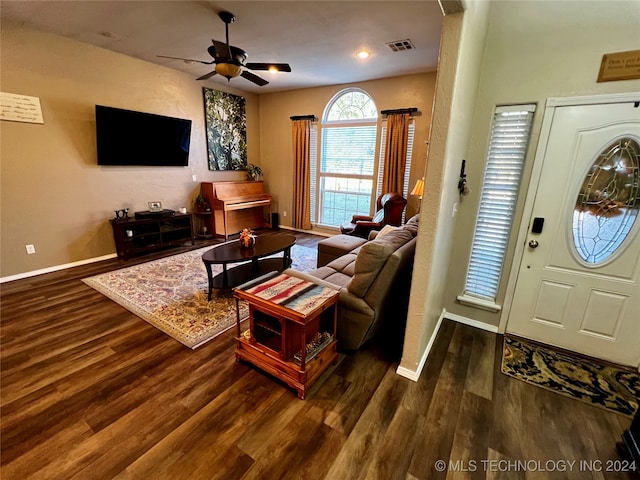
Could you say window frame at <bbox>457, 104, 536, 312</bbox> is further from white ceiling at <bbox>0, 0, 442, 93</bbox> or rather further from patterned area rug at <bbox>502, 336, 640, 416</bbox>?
white ceiling at <bbox>0, 0, 442, 93</bbox>

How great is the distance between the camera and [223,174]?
5.89 m

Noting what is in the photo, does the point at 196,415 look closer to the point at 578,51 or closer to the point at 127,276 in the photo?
the point at 127,276

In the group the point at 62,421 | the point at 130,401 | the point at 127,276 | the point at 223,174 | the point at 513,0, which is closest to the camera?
→ the point at 62,421

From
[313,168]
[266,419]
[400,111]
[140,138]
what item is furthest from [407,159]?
[266,419]

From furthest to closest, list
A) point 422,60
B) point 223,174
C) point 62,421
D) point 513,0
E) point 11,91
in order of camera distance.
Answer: point 223,174, point 422,60, point 11,91, point 513,0, point 62,421

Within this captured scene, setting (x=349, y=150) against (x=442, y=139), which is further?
(x=349, y=150)

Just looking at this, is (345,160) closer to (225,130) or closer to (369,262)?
(225,130)

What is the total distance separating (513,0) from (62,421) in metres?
4.13

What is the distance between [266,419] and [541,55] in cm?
319

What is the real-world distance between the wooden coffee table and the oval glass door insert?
9.23 ft

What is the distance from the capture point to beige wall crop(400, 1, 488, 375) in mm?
1467

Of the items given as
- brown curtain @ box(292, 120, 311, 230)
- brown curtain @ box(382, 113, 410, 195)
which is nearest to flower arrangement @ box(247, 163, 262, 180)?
brown curtain @ box(292, 120, 311, 230)

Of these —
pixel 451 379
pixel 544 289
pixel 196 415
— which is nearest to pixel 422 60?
pixel 544 289

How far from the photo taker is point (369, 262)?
1956mm
